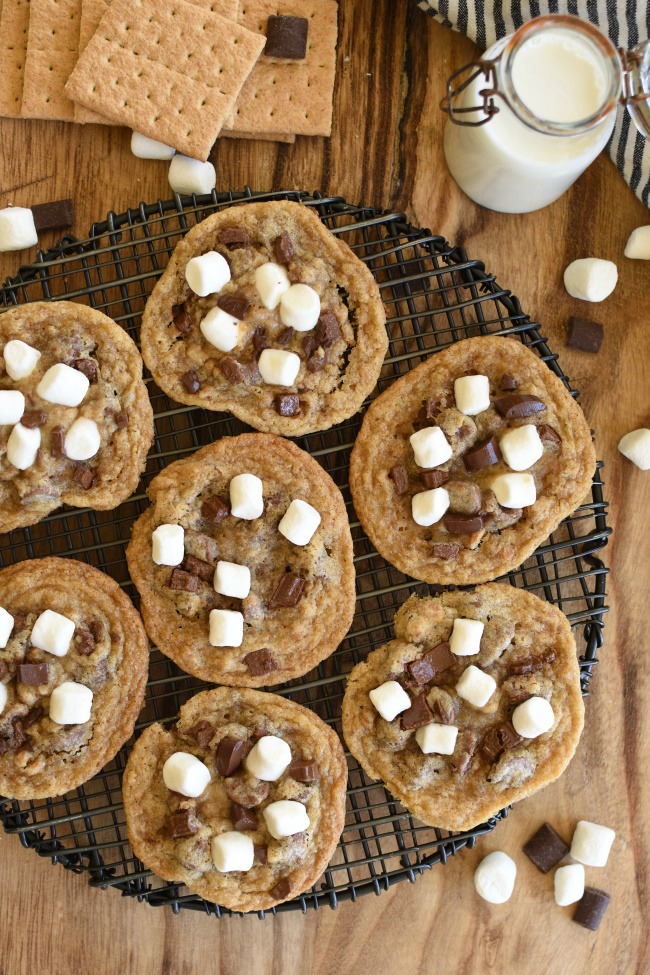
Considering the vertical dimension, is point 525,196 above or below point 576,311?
above

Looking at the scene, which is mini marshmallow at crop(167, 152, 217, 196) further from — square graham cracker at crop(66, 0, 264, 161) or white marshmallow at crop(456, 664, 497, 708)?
white marshmallow at crop(456, 664, 497, 708)

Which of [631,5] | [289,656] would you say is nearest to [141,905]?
[289,656]

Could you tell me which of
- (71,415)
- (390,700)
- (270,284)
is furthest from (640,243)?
(71,415)

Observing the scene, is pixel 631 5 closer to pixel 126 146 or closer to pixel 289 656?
pixel 126 146

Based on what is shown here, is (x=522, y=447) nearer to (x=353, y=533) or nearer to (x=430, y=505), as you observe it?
(x=430, y=505)

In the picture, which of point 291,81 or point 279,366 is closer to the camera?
point 279,366

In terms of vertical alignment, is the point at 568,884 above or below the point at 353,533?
below
